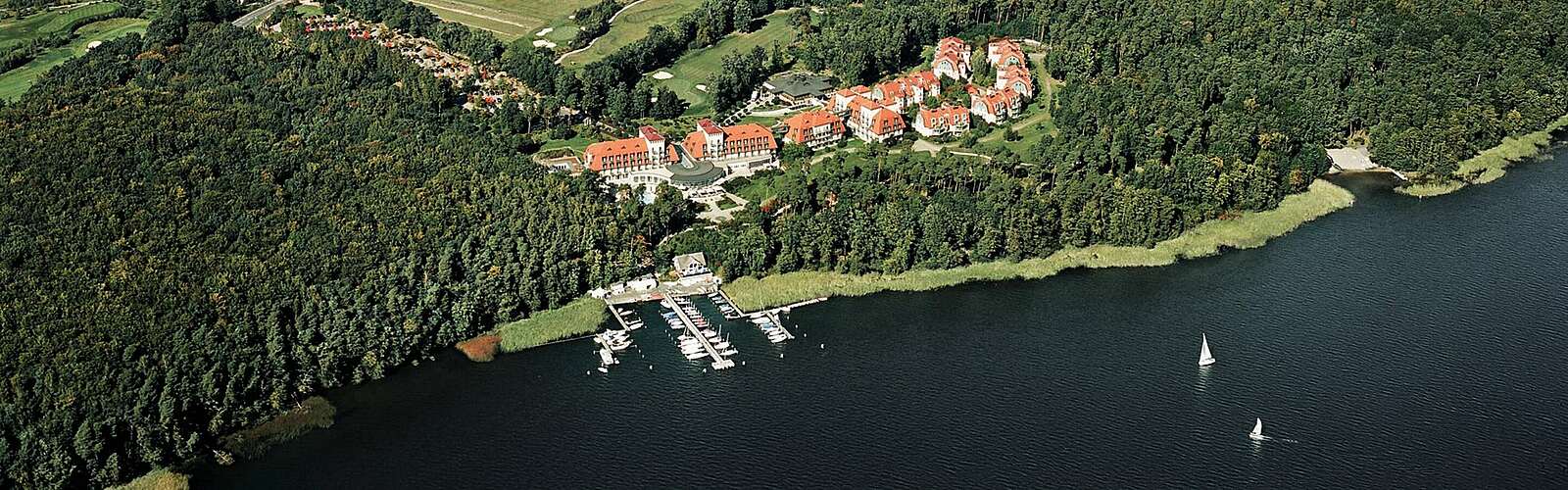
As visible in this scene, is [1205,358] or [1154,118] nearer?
[1205,358]

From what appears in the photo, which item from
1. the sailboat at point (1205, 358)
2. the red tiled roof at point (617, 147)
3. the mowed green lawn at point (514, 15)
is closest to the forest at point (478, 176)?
the red tiled roof at point (617, 147)

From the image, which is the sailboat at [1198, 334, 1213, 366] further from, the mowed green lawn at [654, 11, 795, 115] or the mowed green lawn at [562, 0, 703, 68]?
the mowed green lawn at [562, 0, 703, 68]

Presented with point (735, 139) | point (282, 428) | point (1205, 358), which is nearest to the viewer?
point (282, 428)

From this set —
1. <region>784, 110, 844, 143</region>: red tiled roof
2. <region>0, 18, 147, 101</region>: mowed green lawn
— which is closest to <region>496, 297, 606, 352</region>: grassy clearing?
<region>784, 110, 844, 143</region>: red tiled roof

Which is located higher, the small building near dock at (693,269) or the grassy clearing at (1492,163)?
the small building near dock at (693,269)

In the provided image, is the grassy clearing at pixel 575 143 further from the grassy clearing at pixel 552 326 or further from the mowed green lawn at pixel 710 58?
the grassy clearing at pixel 552 326

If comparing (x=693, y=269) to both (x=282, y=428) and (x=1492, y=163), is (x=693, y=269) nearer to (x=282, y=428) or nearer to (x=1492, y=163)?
(x=282, y=428)

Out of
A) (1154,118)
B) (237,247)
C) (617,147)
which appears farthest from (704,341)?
(1154,118)

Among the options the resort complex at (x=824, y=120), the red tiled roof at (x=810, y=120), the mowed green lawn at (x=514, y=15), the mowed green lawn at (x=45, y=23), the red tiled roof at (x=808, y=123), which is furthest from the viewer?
the mowed green lawn at (x=514, y=15)
